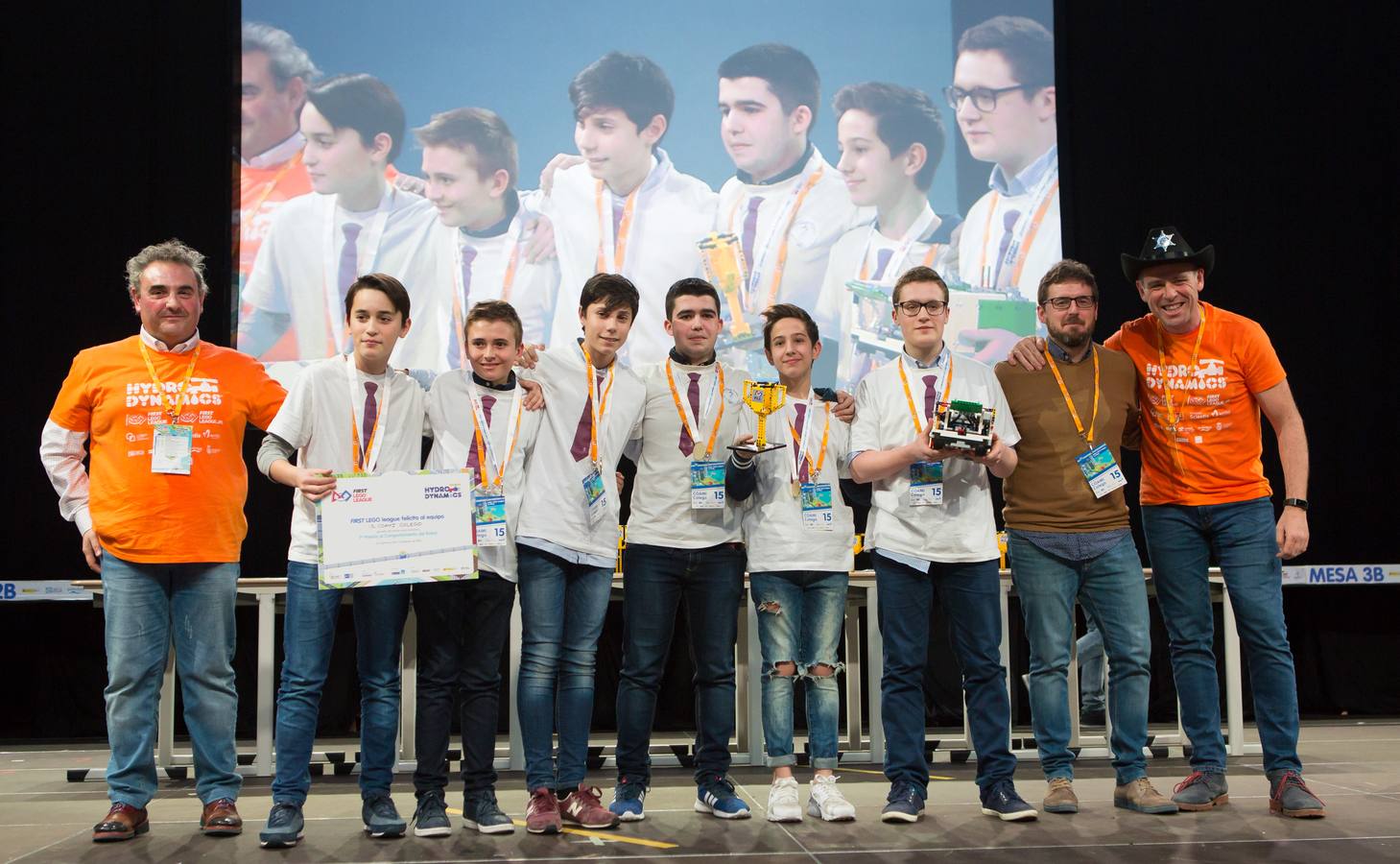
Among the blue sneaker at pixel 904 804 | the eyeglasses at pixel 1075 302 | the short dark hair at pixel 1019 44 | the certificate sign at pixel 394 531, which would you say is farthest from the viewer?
the short dark hair at pixel 1019 44

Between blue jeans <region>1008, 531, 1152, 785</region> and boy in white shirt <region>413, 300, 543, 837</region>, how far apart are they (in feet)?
4.88

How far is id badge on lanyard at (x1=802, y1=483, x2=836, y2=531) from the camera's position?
3242 mm

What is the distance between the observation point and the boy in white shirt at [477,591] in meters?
3.01

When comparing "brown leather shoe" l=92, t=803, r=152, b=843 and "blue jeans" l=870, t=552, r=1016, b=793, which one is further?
"blue jeans" l=870, t=552, r=1016, b=793

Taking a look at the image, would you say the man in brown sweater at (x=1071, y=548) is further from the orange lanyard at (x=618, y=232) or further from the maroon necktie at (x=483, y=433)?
the orange lanyard at (x=618, y=232)

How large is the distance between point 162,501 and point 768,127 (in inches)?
156

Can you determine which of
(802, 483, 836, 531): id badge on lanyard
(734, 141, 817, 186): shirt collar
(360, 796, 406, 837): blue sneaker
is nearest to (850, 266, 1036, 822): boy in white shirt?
(802, 483, 836, 531): id badge on lanyard

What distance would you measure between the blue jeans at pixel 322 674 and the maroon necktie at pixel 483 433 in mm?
380

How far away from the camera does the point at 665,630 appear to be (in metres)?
3.21

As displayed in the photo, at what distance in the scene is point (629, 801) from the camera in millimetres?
3203

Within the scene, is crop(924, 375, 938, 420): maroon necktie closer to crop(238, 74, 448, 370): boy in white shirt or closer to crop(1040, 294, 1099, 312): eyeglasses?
crop(1040, 294, 1099, 312): eyeglasses

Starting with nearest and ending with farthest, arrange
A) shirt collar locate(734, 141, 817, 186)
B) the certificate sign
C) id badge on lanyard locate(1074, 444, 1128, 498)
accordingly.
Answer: the certificate sign → id badge on lanyard locate(1074, 444, 1128, 498) → shirt collar locate(734, 141, 817, 186)

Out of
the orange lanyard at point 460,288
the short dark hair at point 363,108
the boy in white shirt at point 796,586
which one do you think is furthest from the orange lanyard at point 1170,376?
the short dark hair at point 363,108

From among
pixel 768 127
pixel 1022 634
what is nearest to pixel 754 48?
pixel 768 127
